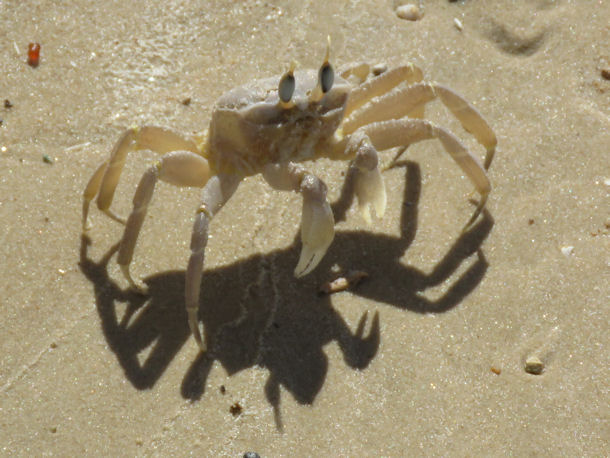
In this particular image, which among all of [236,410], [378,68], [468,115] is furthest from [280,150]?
[378,68]

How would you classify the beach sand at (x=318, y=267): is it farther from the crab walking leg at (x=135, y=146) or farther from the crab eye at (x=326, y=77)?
the crab eye at (x=326, y=77)

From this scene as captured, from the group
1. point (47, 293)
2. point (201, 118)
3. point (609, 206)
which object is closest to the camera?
point (47, 293)

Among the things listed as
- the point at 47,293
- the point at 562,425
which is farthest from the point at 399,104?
the point at 47,293

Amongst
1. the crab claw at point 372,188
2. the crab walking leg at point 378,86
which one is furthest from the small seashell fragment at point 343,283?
the crab walking leg at point 378,86

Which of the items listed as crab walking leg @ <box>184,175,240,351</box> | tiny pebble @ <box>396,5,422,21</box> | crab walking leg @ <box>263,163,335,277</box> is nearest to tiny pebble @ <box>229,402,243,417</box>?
crab walking leg @ <box>184,175,240,351</box>

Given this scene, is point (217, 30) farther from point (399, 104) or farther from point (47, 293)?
point (47, 293)

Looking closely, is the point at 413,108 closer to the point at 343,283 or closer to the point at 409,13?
the point at 343,283
